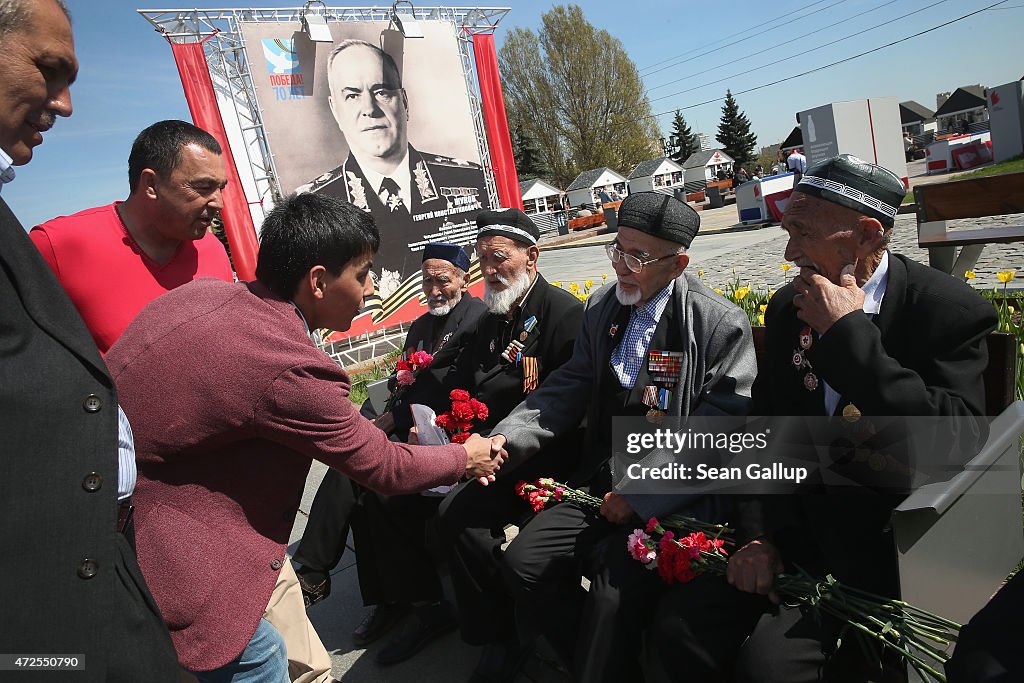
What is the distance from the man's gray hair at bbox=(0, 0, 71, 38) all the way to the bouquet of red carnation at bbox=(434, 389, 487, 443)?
225 cm

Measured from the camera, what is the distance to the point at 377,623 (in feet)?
10.7

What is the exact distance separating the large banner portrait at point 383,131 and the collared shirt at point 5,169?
6479 mm

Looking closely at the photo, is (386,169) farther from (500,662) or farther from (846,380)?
(846,380)

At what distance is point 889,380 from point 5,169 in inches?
84.6

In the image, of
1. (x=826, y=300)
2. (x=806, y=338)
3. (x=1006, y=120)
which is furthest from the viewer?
(x=1006, y=120)

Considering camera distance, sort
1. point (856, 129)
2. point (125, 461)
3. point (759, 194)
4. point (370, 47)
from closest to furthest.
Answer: point (125, 461) < point (370, 47) < point (759, 194) < point (856, 129)

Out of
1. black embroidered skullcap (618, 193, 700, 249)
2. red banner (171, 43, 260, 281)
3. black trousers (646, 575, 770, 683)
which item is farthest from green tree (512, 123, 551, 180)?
black trousers (646, 575, 770, 683)

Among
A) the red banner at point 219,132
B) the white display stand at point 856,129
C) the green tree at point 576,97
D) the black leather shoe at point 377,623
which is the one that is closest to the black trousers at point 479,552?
the black leather shoe at point 377,623

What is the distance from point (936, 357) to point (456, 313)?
2.61 m

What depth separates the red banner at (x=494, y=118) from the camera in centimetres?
900

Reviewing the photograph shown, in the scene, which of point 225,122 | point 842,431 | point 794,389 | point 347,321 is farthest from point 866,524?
point 225,122

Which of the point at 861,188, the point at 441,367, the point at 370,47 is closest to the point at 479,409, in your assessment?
the point at 441,367

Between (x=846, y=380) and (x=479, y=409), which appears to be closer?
(x=846, y=380)

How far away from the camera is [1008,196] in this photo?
391 centimetres
